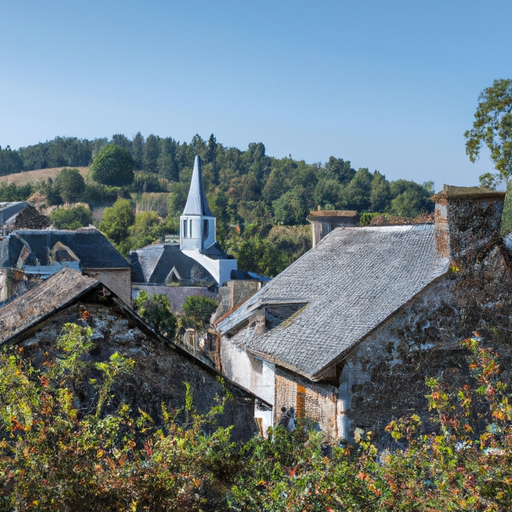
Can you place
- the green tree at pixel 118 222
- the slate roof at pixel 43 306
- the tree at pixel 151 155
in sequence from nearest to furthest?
the slate roof at pixel 43 306 → the green tree at pixel 118 222 → the tree at pixel 151 155

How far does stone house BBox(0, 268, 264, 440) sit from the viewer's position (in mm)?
5273

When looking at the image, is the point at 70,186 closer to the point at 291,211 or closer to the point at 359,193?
the point at 291,211

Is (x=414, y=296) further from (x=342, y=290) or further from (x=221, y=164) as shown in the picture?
(x=221, y=164)

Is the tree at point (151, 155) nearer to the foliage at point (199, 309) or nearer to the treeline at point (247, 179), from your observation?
the treeline at point (247, 179)

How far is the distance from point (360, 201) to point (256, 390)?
95.9 meters

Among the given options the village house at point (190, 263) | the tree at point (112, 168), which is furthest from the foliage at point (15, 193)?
the village house at point (190, 263)

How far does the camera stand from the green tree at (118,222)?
8250cm

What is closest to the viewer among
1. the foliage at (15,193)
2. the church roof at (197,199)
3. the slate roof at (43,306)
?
the slate roof at (43,306)

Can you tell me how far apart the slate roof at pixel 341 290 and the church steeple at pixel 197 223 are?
53815mm

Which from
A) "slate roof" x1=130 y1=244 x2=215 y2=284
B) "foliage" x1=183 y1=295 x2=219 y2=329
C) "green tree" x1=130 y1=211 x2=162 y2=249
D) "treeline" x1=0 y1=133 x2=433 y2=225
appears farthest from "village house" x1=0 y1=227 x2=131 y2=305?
"treeline" x1=0 y1=133 x2=433 y2=225

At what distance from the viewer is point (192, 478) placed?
3.76m

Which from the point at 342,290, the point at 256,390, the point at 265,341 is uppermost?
the point at 342,290

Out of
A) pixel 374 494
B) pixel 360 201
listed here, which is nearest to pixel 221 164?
pixel 360 201

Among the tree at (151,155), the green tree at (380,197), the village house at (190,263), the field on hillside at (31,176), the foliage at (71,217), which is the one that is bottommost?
the village house at (190,263)
